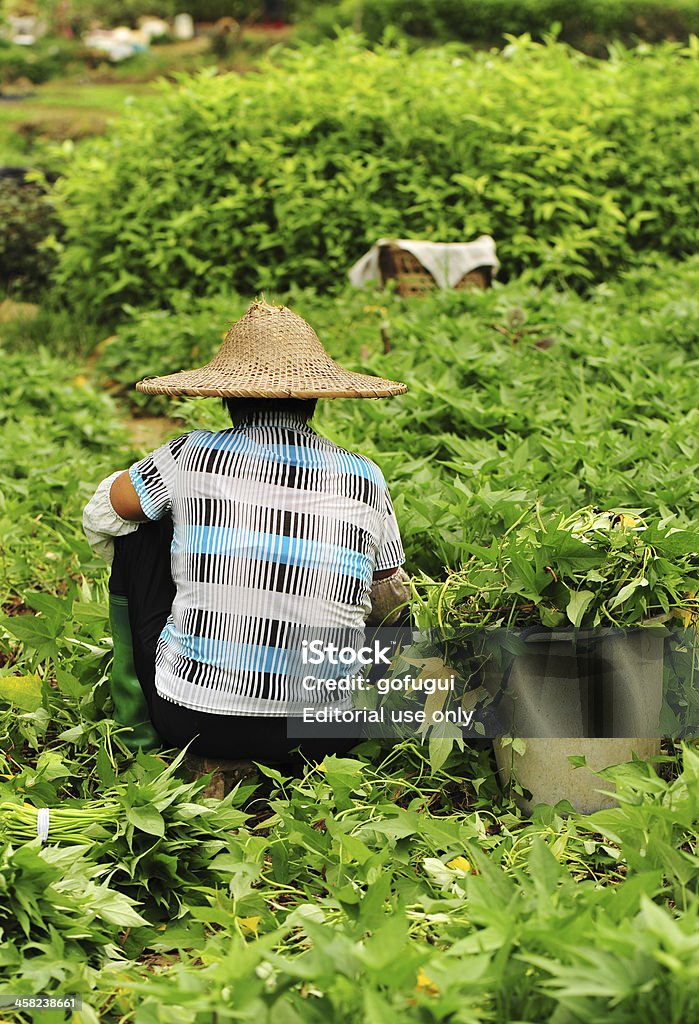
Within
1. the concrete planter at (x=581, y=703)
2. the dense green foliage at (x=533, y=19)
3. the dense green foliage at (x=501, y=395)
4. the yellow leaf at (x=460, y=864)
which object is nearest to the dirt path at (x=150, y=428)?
the dense green foliage at (x=501, y=395)

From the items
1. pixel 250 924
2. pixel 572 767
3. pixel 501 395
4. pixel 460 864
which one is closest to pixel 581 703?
pixel 572 767

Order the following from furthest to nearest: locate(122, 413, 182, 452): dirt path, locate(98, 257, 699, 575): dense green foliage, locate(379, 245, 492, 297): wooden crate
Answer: locate(379, 245, 492, 297): wooden crate, locate(122, 413, 182, 452): dirt path, locate(98, 257, 699, 575): dense green foliage

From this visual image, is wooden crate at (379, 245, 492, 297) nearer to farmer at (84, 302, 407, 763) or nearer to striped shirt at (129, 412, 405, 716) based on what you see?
farmer at (84, 302, 407, 763)

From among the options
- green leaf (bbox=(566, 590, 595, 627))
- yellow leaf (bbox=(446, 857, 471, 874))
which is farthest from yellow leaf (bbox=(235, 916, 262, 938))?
green leaf (bbox=(566, 590, 595, 627))

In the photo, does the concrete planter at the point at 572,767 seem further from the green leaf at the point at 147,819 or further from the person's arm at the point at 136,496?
the person's arm at the point at 136,496

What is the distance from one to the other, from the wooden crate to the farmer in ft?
10.9

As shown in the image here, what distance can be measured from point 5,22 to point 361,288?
14994 millimetres

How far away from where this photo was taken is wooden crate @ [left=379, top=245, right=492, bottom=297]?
5.95 metres

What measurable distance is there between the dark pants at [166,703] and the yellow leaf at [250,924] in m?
0.53

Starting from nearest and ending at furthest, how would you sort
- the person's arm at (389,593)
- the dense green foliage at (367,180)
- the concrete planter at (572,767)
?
the concrete planter at (572,767), the person's arm at (389,593), the dense green foliage at (367,180)

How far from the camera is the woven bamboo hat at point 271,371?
2568mm

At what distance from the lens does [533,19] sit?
16031 mm

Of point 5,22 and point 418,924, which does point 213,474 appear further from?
point 5,22

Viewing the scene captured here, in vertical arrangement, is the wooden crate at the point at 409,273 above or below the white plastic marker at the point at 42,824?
above
